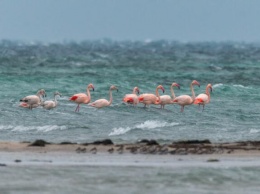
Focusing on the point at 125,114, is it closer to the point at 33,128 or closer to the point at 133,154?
the point at 33,128

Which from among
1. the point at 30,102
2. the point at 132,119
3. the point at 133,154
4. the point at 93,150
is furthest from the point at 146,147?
the point at 30,102

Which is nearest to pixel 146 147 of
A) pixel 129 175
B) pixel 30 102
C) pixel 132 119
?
pixel 129 175

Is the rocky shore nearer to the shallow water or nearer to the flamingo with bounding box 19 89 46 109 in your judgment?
the shallow water

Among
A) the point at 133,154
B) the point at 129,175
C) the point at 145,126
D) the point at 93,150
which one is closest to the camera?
the point at 129,175

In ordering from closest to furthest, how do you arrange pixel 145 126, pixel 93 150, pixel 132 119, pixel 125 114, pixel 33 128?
pixel 93 150, pixel 33 128, pixel 145 126, pixel 132 119, pixel 125 114

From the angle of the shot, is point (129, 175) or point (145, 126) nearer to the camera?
point (129, 175)

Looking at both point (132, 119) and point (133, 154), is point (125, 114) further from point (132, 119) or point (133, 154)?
point (133, 154)

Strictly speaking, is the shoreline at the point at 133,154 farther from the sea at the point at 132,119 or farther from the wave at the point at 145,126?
the wave at the point at 145,126

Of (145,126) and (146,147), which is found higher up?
(146,147)

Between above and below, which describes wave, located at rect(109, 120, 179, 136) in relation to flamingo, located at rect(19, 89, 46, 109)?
below

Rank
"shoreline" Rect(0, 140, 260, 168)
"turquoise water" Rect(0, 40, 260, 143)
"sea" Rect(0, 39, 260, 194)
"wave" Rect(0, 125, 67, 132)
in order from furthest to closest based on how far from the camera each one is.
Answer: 1. "wave" Rect(0, 125, 67, 132)
2. "turquoise water" Rect(0, 40, 260, 143)
3. "shoreline" Rect(0, 140, 260, 168)
4. "sea" Rect(0, 39, 260, 194)

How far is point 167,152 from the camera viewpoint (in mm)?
18453

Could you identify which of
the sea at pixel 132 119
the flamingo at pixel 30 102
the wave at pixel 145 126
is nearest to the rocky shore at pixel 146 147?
the sea at pixel 132 119

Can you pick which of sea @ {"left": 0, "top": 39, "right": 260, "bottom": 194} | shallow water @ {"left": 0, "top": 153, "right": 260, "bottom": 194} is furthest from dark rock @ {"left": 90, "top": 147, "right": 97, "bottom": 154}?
sea @ {"left": 0, "top": 39, "right": 260, "bottom": 194}
